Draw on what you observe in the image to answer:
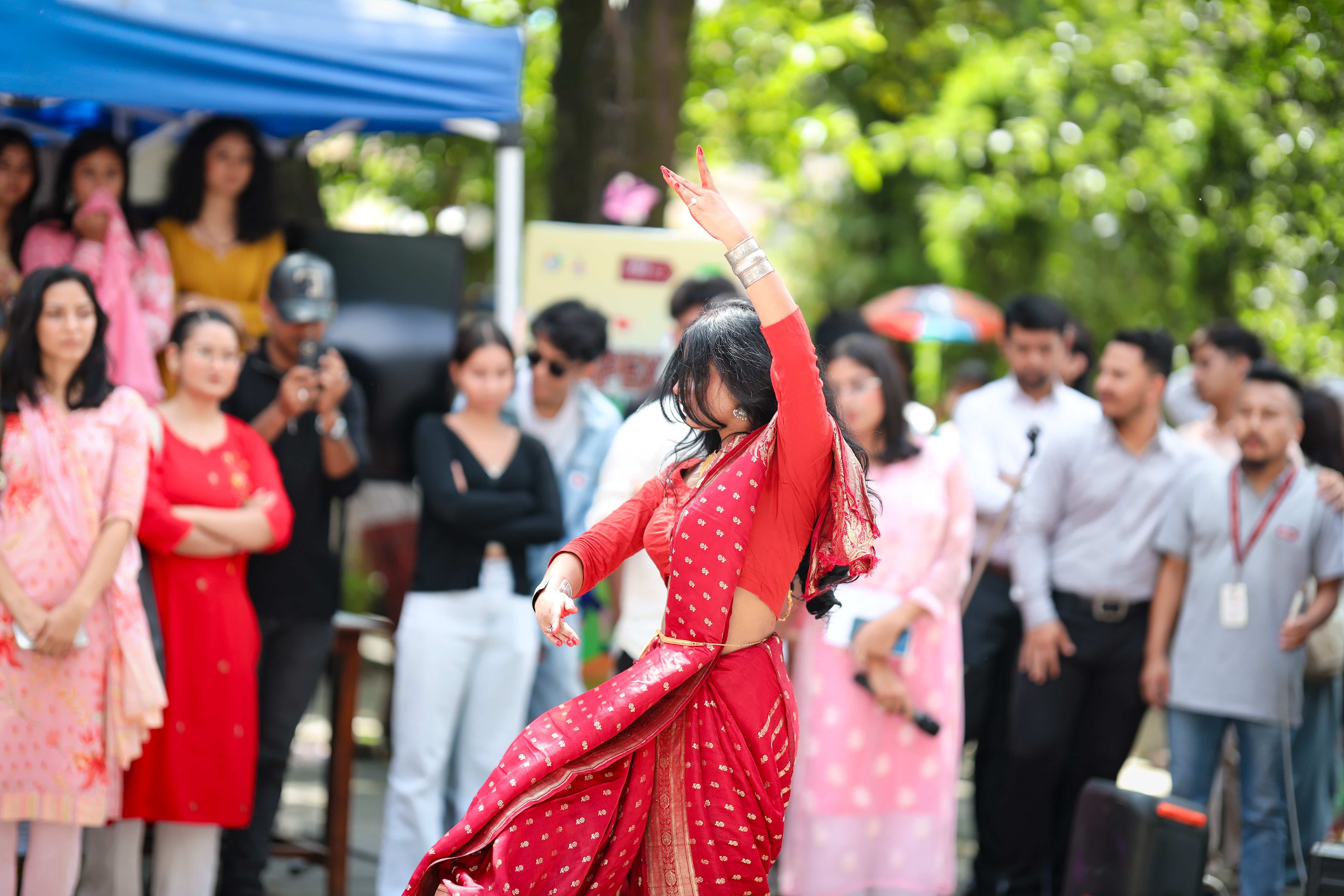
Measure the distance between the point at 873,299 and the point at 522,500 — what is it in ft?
32.8

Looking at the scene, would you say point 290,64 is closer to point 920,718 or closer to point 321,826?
point 920,718

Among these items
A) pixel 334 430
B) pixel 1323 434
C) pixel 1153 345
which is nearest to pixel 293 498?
pixel 334 430

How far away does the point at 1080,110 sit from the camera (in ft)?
34.0

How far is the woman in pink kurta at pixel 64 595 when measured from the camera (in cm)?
347

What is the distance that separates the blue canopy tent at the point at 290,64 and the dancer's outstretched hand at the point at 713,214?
7.92 feet

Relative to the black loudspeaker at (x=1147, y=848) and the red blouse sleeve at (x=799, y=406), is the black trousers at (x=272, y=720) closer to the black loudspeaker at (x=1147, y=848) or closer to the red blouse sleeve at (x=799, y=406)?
the red blouse sleeve at (x=799, y=406)

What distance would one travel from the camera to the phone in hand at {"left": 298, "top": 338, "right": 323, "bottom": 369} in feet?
13.8

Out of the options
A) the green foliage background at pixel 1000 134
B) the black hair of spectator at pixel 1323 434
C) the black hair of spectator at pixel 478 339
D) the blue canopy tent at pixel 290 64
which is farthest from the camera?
the green foliage background at pixel 1000 134

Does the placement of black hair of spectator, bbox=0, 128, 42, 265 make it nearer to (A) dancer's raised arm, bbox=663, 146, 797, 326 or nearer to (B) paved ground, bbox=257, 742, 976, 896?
(B) paved ground, bbox=257, 742, 976, 896

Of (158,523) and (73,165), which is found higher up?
(73,165)

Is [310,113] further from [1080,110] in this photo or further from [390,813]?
Result: [1080,110]

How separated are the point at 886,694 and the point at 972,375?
15.9ft

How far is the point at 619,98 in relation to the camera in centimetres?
666

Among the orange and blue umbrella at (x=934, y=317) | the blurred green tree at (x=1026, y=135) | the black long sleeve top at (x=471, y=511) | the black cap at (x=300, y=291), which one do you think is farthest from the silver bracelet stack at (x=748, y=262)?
the orange and blue umbrella at (x=934, y=317)
